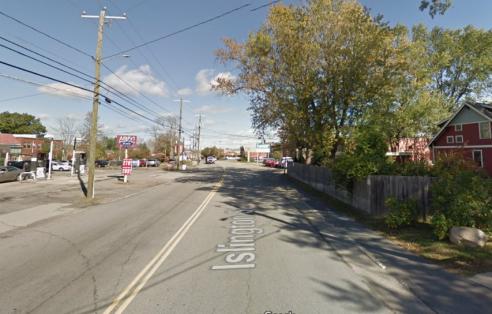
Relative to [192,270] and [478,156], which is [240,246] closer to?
[192,270]

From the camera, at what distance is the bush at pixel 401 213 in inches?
330

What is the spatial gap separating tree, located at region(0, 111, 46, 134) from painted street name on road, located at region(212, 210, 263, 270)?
80.8m

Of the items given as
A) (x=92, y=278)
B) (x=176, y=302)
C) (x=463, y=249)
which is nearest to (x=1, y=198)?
(x=92, y=278)

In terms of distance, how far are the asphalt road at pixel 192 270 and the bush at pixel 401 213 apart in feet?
5.83

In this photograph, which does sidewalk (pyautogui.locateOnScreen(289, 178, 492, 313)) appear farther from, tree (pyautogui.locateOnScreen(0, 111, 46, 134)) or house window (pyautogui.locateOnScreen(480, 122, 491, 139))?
tree (pyautogui.locateOnScreen(0, 111, 46, 134))

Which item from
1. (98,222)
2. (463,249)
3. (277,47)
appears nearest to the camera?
(463,249)

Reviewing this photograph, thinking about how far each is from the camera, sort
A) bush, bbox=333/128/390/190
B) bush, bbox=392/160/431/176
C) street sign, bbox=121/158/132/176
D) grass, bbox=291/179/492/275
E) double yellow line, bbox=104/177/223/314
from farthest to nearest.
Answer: street sign, bbox=121/158/132/176, bush, bbox=333/128/390/190, bush, bbox=392/160/431/176, grass, bbox=291/179/492/275, double yellow line, bbox=104/177/223/314

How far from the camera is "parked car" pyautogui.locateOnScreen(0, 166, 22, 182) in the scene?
22930 millimetres

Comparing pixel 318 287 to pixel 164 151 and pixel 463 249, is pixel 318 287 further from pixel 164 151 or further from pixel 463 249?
pixel 164 151

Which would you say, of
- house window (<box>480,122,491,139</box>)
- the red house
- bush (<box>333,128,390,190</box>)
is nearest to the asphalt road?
bush (<box>333,128,390,190</box>)

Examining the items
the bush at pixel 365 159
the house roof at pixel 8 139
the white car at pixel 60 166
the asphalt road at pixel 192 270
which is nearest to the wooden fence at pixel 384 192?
the bush at pixel 365 159

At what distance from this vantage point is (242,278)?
5.01 meters

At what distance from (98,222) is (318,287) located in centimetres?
797

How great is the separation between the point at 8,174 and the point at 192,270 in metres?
25.8
